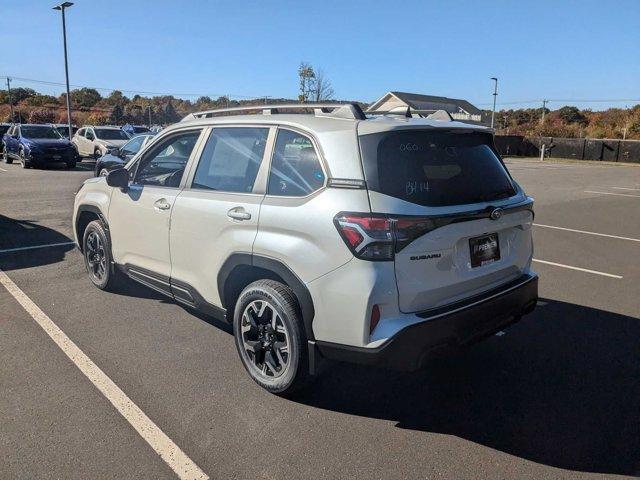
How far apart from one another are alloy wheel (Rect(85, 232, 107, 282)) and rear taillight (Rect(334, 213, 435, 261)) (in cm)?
336

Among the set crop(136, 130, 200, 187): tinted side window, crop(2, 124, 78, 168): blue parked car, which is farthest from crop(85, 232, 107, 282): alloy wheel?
crop(2, 124, 78, 168): blue parked car

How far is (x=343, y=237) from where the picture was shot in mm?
2914

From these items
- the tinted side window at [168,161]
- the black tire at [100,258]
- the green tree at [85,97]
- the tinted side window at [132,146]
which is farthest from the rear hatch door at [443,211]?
the green tree at [85,97]

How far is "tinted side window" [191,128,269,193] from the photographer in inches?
145

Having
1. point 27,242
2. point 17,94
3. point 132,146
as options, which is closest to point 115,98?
point 17,94

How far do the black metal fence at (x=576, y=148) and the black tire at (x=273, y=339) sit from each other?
38249 mm

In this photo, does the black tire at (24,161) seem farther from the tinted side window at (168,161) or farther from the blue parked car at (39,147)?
the tinted side window at (168,161)

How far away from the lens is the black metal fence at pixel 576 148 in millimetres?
→ 39719

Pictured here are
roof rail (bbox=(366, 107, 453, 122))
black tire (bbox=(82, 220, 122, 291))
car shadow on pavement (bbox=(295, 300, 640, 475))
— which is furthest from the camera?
black tire (bbox=(82, 220, 122, 291))

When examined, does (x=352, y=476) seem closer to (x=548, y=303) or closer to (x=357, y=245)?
(x=357, y=245)

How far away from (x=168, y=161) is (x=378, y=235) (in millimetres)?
2652

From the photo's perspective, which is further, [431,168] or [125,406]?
[125,406]

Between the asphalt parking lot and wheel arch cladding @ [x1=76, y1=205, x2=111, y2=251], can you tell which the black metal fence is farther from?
the asphalt parking lot

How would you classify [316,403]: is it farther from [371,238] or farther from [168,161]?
[168,161]
